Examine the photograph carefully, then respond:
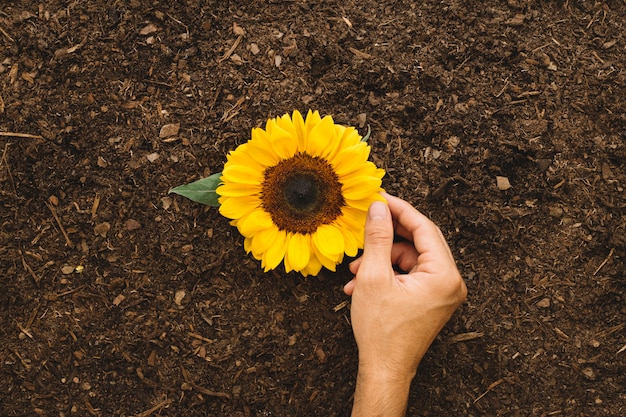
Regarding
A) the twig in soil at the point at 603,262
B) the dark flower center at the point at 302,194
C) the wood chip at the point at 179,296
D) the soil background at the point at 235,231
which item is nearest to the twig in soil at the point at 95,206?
the soil background at the point at 235,231

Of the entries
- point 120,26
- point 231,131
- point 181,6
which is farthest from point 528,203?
point 120,26

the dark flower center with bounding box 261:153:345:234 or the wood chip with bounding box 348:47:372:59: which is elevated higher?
the wood chip with bounding box 348:47:372:59

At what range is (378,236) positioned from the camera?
4.92ft

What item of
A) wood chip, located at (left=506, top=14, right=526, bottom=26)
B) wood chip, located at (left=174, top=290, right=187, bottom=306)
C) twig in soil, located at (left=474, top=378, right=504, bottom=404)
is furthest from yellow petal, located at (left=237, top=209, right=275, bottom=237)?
wood chip, located at (left=506, top=14, right=526, bottom=26)

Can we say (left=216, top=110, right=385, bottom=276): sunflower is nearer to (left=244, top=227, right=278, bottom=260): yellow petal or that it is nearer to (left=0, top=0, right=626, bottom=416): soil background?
(left=244, top=227, right=278, bottom=260): yellow petal

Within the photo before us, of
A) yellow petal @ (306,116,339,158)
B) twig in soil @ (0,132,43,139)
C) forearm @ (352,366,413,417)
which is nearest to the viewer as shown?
yellow petal @ (306,116,339,158)

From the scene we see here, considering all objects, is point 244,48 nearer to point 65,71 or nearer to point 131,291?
point 65,71

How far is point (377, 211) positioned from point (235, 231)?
460 millimetres

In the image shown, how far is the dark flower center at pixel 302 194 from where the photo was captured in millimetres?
1543

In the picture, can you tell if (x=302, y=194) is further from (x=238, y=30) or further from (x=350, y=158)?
(x=238, y=30)

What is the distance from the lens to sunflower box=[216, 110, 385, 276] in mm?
1500

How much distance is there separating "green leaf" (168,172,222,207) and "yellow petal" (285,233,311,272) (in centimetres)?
24

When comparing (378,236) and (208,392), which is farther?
(208,392)

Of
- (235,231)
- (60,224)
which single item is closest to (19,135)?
(60,224)
